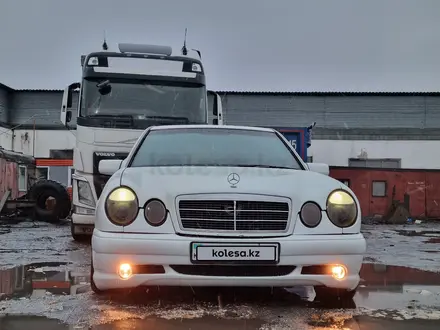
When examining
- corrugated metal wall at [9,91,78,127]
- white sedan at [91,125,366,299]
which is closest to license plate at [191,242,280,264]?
white sedan at [91,125,366,299]

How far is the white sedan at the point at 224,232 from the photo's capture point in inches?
149

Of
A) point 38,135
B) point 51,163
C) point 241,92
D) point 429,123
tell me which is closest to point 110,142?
point 51,163

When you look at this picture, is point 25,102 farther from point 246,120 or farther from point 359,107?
point 359,107

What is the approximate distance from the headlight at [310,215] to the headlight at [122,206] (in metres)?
1.22

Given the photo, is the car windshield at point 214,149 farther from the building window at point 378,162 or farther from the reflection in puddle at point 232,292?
the building window at point 378,162

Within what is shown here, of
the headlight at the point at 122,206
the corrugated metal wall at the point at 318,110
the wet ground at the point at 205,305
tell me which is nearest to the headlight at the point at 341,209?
the wet ground at the point at 205,305

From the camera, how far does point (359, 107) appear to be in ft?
98.1

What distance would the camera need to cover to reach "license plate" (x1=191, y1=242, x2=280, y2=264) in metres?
3.76

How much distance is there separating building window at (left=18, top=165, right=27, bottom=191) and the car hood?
12.5 metres

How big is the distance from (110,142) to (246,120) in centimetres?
2199

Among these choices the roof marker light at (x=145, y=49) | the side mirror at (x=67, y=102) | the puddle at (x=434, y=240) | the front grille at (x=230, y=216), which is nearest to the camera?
the front grille at (x=230, y=216)

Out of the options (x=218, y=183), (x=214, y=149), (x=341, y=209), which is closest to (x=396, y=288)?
(x=341, y=209)

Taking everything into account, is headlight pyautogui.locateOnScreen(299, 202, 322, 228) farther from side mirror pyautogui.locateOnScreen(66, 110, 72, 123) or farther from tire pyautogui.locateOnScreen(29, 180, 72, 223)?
tire pyautogui.locateOnScreen(29, 180, 72, 223)

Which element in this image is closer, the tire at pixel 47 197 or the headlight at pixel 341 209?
the headlight at pixel 341 209
